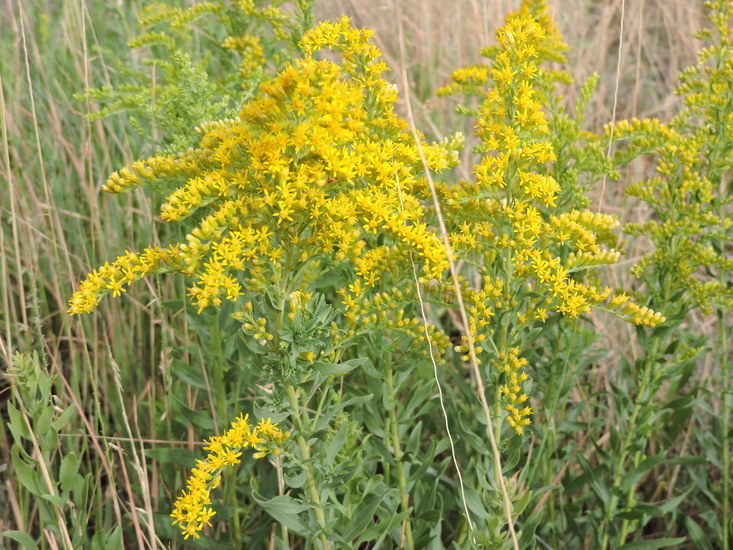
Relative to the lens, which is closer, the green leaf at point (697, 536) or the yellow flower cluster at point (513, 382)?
the yellow flower cluster at point (513, 382)

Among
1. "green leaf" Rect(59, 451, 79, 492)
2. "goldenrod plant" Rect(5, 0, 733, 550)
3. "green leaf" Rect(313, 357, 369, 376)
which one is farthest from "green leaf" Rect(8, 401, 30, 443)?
"green leaf" Rect(313, 357, 369, 376)

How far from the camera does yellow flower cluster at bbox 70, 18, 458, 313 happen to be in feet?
5.56

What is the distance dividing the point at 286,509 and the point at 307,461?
5.9 inches

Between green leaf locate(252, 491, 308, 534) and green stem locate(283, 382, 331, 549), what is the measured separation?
4cm

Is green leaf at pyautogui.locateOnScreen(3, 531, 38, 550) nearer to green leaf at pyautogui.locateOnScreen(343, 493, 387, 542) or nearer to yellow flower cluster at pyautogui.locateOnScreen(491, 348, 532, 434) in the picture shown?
green leaf at pyautogui.locateOnScreen(343, 493, 387, 542)

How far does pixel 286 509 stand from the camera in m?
1.86

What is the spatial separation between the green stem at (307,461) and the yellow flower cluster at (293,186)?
28 centimetres

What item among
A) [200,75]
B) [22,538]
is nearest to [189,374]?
[22,538]

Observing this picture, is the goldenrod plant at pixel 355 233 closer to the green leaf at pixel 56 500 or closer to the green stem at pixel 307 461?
the green stem at pixel 307 461

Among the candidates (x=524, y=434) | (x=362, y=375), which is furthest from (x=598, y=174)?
(x=362, y=375)

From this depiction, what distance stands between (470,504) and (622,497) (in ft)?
2.56

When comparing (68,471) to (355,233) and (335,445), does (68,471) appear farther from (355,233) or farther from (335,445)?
(355,233)

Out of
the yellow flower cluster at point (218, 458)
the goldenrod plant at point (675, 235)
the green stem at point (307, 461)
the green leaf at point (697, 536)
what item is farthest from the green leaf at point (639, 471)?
the yellow flower cluster at point (218, 458)

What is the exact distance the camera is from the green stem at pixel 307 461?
5.93 ft
